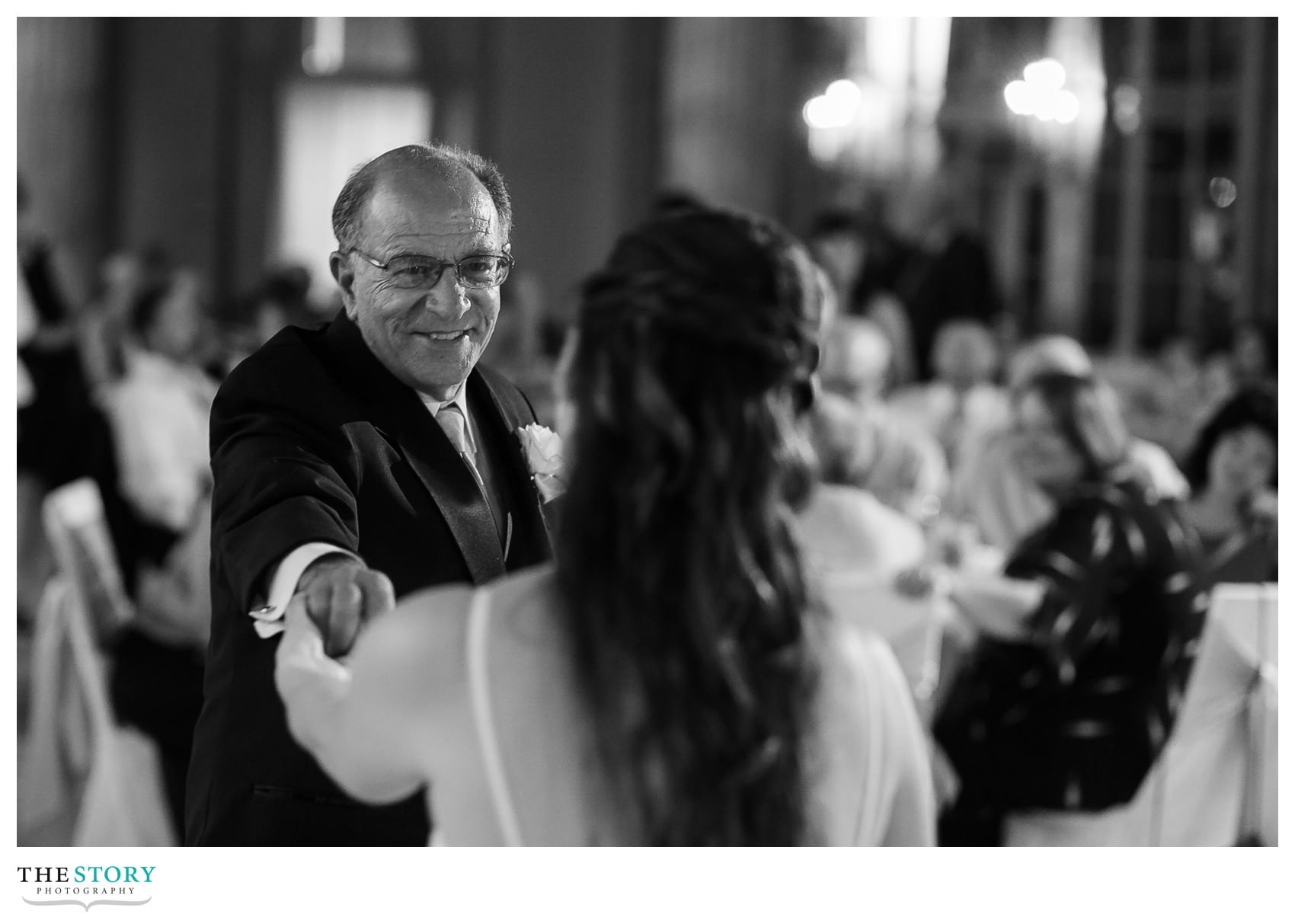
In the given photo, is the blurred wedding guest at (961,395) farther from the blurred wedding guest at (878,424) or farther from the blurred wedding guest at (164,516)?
the blurred wedding guest at (164,516)

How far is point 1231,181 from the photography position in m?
10.2

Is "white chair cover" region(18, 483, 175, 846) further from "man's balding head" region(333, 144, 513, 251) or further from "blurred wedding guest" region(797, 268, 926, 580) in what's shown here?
"man's balding head" region(333, 144, 513, 251)

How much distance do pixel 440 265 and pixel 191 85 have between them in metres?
9.33

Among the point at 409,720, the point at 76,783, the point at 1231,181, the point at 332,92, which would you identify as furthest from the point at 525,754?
the point at 1231,181

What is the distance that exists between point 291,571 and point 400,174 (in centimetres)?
41

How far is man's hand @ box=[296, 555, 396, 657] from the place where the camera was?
4.55 ft

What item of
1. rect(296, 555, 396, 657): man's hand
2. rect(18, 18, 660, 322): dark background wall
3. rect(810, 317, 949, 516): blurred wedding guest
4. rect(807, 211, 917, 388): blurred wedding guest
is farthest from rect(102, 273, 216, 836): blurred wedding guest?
rect(18, 18, 660, 322): dark background wall

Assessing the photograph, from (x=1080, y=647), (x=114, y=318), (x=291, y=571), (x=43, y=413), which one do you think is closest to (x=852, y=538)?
(x=1080, y=647)

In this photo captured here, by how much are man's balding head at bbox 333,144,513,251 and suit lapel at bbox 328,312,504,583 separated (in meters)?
0.10

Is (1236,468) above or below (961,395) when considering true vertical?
below

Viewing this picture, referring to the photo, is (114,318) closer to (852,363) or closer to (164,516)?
(164,516)

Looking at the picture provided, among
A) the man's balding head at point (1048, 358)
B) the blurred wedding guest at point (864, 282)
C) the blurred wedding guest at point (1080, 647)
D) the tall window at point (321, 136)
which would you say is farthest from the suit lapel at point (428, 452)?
A: the tall window at point (321, 136)

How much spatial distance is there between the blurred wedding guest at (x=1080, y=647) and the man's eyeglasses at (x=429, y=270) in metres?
1.86

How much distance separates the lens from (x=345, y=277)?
1672mm
